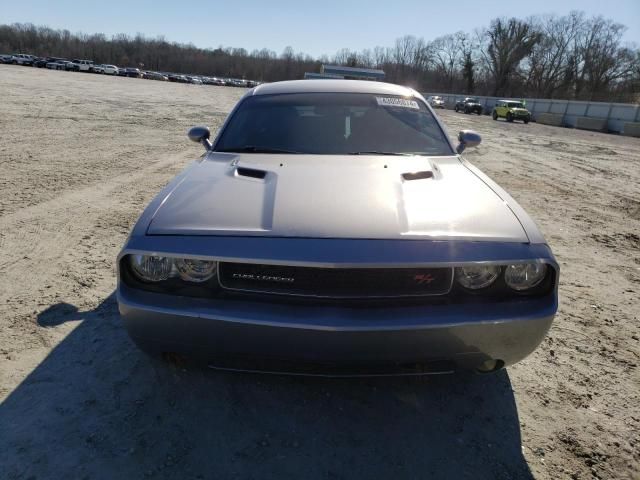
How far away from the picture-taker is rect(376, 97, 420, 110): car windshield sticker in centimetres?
320

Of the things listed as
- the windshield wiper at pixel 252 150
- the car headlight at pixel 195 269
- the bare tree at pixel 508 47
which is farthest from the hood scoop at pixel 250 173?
the bare tree at pixel 508 47

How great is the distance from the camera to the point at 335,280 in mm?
1673

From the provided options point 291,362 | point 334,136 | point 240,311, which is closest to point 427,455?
point 291,362

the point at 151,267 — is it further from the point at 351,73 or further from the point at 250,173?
the point at 351,73

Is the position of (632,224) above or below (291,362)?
below

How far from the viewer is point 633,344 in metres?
2.68

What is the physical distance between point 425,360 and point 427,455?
1.50 ft

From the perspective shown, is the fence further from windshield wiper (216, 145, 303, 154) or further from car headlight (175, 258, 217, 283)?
car headlight (175, 258, 217, 283)

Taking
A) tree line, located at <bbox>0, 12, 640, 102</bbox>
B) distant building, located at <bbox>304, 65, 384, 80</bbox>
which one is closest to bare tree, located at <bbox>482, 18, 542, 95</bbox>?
tree line, located at <bbox>0, 12, 640, 102</bbox>

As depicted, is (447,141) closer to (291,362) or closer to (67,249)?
(291,362)

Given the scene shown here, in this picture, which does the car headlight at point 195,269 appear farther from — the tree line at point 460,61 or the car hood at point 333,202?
the tree line at point 460,61

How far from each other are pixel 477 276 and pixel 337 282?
607 mm

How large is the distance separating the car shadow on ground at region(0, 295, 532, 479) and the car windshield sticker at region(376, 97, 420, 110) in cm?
205

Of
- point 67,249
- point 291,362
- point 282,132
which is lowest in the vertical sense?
point 67,249
